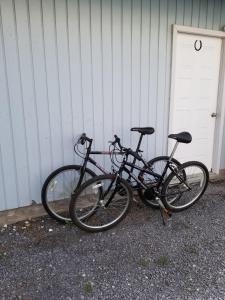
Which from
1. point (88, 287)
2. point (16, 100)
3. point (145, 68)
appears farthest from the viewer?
point (145, 68)

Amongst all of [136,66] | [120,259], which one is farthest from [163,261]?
[136,66]

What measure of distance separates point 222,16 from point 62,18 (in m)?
2.25

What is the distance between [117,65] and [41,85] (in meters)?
0.92

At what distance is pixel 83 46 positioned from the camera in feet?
9.41

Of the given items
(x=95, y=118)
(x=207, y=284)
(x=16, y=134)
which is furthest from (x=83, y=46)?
(x=207, y=284)

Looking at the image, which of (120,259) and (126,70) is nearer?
(120,259)

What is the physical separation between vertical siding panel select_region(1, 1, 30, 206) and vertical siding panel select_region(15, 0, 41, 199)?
0.13 feet

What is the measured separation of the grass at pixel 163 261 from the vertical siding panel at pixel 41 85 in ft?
4.96

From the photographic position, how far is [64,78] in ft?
9.37

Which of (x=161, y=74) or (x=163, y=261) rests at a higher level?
(x=161, y=74)

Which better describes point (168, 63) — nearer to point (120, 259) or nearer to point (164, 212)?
point (164, 212)

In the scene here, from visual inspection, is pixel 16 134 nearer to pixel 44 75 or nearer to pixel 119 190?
pixel 44 75

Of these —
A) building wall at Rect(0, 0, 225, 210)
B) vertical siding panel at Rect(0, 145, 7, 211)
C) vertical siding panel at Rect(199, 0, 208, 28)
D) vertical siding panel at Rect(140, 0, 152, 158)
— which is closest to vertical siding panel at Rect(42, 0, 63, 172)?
building wall at Rect(0, 0, 225, 210)

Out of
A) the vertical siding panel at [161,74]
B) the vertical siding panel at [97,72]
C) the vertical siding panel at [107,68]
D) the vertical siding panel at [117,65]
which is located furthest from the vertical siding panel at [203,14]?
the vertical siding panel at [97,72]
